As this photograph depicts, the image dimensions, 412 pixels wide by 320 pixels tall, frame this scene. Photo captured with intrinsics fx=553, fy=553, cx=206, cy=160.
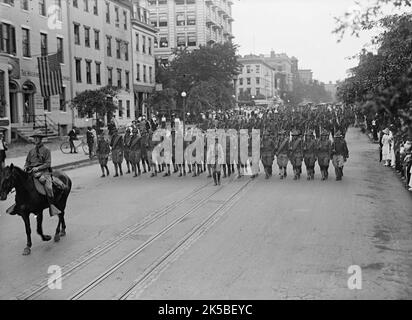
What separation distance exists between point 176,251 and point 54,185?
2.81 meters

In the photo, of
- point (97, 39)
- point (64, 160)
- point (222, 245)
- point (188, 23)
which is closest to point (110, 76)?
point (97, 39)

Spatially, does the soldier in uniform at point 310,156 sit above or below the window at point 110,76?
below

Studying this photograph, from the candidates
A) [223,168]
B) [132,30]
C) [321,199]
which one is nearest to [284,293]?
[321,199]

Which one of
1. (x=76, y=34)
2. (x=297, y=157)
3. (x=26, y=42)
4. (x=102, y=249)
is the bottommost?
(x=102, y=249)

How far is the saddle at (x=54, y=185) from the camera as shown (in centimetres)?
992

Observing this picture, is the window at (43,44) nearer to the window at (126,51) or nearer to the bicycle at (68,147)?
the bicycle at (68,147)

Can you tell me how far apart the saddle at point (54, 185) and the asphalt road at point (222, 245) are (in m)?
0.97

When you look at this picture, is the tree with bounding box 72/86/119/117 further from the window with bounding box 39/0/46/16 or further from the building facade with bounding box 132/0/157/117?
the building facade with bounding box 132/0/157/117

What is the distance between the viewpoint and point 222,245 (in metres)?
9.70

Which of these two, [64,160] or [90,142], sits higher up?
[90,142]

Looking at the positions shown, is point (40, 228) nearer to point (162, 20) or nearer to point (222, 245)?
point (222, 245)

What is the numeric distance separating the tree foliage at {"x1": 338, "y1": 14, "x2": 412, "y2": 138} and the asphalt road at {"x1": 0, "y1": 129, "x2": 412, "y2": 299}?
252cm

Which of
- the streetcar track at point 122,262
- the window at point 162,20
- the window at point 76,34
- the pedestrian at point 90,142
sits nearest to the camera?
the streetcar track at point 122,262

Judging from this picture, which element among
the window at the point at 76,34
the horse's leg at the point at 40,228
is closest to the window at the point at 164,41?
the window at the point at 76,34
